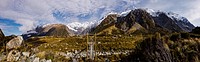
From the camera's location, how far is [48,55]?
73.9 m

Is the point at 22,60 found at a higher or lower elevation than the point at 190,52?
lower

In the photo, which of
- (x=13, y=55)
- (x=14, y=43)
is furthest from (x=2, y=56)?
(x=14, y=43)

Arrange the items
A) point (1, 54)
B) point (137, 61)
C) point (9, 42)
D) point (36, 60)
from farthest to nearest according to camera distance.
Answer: point (9, 42), point (1, 54), point (36, 60), point (137, 61)

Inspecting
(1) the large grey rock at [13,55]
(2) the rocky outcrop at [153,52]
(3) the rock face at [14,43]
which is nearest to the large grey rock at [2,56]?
(1) the large grey rock at [13,55]

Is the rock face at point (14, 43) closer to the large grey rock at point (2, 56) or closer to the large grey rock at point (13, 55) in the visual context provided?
the large grey rock at point (13, 55)

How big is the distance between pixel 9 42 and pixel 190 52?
53.5 metres

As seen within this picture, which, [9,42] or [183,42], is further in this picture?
[9,42]

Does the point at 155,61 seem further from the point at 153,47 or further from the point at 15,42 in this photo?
the point at 15,42

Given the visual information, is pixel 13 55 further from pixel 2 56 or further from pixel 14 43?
pixel 14 43

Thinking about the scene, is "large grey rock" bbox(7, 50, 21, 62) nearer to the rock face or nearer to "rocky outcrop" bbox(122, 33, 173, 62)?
the rock face

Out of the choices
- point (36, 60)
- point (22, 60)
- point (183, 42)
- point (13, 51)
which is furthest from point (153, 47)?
point (13, 51)

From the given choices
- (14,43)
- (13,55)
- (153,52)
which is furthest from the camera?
(14,43)

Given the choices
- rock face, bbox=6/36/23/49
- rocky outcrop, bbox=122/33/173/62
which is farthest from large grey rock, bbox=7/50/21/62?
rocky outcrop, bbox=122/33/173/62

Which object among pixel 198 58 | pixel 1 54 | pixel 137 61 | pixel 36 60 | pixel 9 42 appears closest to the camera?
pixel 198 58
